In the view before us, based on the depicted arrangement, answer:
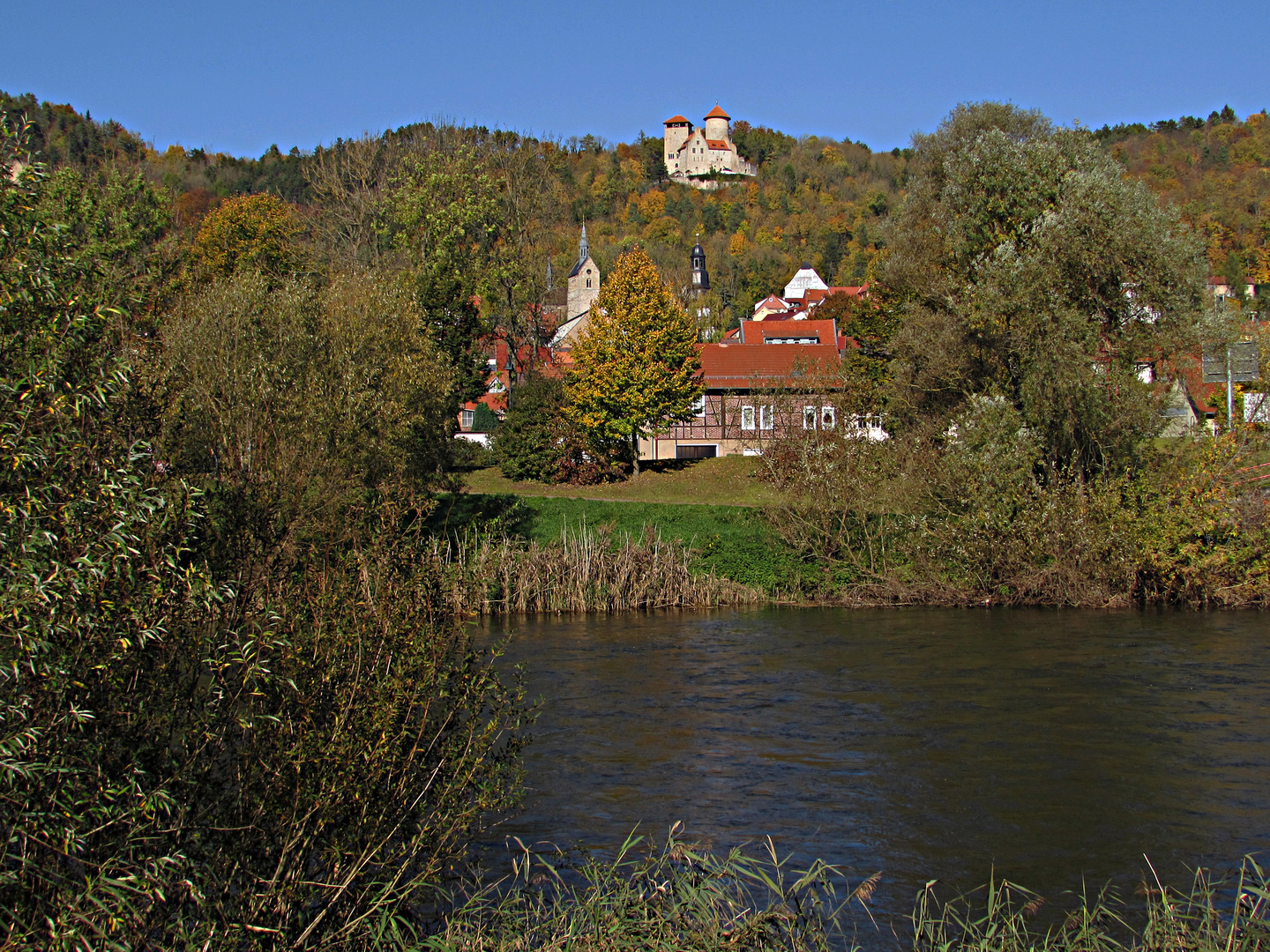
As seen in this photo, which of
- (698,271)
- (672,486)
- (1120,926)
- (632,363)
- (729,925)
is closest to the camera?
(729,925)

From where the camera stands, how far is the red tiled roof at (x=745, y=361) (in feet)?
186

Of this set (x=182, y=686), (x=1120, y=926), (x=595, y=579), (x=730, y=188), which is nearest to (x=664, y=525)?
(x=595, y=579)

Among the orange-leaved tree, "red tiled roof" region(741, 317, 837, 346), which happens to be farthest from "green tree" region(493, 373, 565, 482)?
"red tiled roof" region(741, 317, 837, 346)

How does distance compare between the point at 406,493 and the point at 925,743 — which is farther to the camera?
the point at 925,743

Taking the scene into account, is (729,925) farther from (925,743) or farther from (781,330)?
(781,330)

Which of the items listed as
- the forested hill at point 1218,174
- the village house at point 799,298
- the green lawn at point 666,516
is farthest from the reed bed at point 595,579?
the village house at point 799,298

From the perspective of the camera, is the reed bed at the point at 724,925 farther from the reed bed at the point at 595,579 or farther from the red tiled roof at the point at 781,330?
the red tiled roof at the point at 781,330

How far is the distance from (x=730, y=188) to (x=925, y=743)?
167 meters

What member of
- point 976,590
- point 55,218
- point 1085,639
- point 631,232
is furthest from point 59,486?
point 631,232

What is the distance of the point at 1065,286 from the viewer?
1027 inches

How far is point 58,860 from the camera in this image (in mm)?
5340

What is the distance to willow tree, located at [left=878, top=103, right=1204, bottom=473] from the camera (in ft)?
83.8

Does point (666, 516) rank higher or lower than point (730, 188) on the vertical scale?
lower

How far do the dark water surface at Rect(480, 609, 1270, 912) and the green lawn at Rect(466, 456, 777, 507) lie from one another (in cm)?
1780
